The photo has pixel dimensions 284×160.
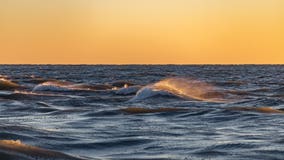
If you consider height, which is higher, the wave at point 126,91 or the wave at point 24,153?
the wave at point 126,91

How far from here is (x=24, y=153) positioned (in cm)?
976

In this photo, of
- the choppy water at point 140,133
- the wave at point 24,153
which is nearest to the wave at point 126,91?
the choppy water at point 140,133

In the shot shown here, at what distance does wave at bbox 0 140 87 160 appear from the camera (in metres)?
9.52

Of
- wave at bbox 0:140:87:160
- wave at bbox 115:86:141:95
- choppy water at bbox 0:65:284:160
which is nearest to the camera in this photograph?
wave at bbox 0:140:87:160

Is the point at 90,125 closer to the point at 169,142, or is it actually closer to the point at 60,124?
the point at 60,124

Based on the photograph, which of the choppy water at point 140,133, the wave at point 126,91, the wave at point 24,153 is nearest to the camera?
the wave at point 24,153

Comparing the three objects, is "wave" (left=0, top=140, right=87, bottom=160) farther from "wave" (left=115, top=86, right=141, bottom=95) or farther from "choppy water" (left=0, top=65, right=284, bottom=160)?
"wave" (left=115, top=86, right=141, bottom=95)

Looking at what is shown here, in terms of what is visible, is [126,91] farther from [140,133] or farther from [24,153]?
[24,153]

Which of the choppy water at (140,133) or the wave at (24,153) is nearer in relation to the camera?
the wave at (24,153)

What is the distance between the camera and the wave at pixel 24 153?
952cm

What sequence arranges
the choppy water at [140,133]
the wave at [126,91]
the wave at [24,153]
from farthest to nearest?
the wave at [126,91]
the choppy water at [140,133]
the wave at [24,153]

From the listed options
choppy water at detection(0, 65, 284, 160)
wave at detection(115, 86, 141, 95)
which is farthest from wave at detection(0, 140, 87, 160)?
wave at detection(115, 86, 141, 95)

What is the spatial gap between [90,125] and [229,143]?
5.29m

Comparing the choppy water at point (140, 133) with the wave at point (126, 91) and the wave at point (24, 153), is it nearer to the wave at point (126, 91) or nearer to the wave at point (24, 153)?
the wave at point (24, 153)
